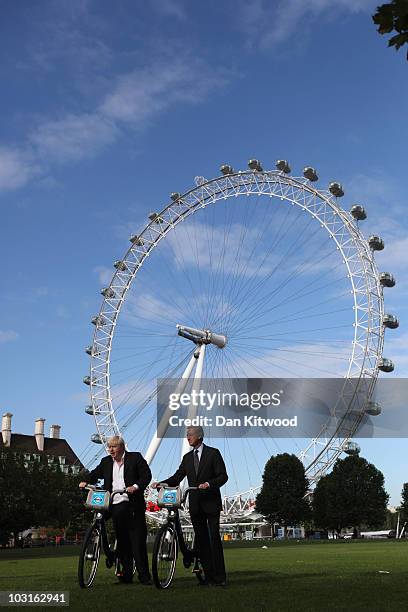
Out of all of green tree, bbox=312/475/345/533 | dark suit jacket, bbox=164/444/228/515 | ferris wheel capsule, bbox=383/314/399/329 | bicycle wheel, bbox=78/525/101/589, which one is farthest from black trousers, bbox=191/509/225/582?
green tree, bbox=312/475/345/533

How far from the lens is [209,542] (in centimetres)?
1020

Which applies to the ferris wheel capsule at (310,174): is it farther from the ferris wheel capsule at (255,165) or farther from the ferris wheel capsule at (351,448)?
the ferris wheel capsule at (351,448)

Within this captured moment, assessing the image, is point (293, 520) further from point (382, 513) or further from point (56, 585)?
point (56, 585)

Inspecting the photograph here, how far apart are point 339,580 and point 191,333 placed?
128ft

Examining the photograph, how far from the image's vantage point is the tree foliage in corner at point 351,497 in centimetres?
7788

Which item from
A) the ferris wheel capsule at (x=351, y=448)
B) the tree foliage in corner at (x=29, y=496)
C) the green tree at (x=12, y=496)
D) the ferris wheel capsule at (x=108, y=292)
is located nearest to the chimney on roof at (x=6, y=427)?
the tree foliage in corner at (x=29, y=496)

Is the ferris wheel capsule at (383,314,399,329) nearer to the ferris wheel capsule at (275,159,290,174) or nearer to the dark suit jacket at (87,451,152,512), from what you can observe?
the ferris wheel capsule at (275,159,290,174)

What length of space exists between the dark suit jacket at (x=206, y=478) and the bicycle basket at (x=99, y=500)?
80 cm

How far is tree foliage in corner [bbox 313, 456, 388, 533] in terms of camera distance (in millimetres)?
77875

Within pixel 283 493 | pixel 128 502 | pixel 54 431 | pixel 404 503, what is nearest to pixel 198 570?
pixel 128 502

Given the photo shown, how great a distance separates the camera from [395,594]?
8703mm

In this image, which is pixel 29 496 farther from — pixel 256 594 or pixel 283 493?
pixel 256 594

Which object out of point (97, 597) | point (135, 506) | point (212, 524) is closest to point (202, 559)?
point (212, 524)

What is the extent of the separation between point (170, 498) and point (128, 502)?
0.67m
